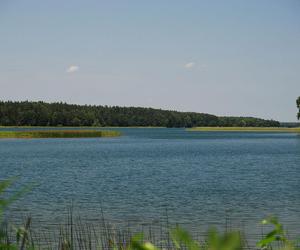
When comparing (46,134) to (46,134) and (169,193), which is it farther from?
(169,193)

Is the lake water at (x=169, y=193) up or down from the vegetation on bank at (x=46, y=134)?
down

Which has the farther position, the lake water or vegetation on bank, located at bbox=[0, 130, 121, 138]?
vegetation on bank, located at bbox=[0, 130, 121, 138]

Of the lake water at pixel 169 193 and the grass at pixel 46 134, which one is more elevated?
the grass at pixel 46 134

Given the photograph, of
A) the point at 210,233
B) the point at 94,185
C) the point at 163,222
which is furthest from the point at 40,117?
the point at 210,233

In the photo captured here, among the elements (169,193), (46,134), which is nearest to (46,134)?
(46,134)

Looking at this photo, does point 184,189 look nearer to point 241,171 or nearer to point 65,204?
point 65,204

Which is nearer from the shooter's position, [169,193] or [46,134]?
[169,193]

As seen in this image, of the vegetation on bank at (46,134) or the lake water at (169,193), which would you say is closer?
the lake water at (169,193)

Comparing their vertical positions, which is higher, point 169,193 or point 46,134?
point 46,134

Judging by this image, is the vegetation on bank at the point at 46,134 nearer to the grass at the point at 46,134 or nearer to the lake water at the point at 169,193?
the grass at the point at 46,134

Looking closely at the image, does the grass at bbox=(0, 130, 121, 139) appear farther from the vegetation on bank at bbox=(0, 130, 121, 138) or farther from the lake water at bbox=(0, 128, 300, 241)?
the lake water at bbox=(0, 128, 300, 241)

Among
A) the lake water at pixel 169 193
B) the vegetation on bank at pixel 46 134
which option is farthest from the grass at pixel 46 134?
the lake water at pixel 169 193

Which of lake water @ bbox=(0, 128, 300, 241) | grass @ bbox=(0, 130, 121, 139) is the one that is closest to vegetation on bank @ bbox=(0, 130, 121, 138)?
grass @ bbox=(0, 130, 121, 139)

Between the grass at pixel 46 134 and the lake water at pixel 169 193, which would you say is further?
the grass at pixel 46 134
